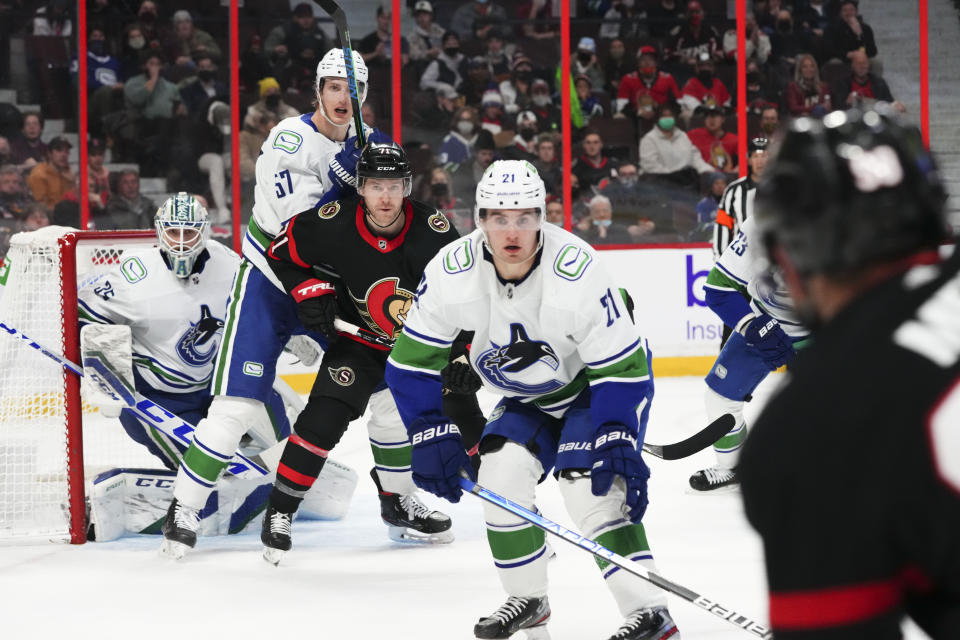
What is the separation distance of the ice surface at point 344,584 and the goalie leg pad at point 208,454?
185 mm

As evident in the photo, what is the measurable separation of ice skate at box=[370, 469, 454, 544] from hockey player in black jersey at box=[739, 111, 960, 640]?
9.45 feet

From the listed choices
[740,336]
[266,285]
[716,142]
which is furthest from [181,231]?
[716,142]

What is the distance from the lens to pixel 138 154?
6879mm

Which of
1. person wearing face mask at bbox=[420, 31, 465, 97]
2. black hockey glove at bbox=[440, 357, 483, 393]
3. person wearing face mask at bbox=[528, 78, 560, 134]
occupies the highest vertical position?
person wearing face mask at bbox=[420, 31, 465, 97]

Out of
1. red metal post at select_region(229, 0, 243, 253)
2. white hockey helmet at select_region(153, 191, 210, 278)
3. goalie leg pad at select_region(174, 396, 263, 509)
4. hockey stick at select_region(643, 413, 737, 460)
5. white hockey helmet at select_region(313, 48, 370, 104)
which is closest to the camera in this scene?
hockey stick at select_region(643, 413, 737, 460)

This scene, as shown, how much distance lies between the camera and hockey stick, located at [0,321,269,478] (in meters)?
3.83

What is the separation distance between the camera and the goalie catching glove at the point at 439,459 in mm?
2520

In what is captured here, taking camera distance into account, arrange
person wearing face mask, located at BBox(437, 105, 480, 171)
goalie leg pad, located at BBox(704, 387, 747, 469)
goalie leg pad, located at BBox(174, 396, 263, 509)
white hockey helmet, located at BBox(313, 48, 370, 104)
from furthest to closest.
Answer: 1. person wearing face mask, located at BBox(437, 105, 480, 171)
2. goalie leg pad, located at BBox(704, 387, 747, 469)
3. white hockey helmet, located at BBox(313, 48, 370, 104)
4. goalie leg pad, located at BBox(174, 396, 263, 509)

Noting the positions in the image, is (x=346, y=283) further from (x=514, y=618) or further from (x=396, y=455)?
(x=514, y=618)

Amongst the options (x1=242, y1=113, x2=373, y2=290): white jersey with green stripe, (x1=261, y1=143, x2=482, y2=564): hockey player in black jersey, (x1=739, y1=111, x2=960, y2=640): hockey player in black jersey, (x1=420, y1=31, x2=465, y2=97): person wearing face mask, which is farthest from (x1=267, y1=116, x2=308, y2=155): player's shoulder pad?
(x1=420, y1=31, x2=465, y2=97): person wearing face mask

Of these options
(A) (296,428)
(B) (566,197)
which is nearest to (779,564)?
(A) (296,428)

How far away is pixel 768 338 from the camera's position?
379 cm

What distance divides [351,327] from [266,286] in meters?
0.31

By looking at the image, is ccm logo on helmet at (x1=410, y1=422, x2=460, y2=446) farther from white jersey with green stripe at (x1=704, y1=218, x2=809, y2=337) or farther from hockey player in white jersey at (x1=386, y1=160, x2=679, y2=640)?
white jersey with green stripe at (x1=704, y1=218, x2=809, y2=337)
